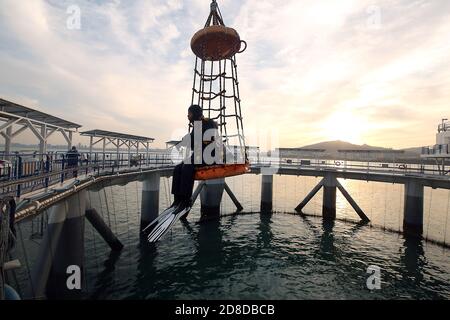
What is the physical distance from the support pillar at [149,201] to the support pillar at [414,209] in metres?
27.3

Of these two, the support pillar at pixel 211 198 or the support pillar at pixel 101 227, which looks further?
the support pillar at pixel 211 198

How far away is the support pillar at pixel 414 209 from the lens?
24.6 metres

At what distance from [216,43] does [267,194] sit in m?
24.4

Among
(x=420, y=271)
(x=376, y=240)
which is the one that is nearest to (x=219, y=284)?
(x=420, y=271)

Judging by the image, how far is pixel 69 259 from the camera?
12.1 metres

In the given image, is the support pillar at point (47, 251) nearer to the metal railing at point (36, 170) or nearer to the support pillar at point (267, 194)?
the metal railing at point (36, 170)

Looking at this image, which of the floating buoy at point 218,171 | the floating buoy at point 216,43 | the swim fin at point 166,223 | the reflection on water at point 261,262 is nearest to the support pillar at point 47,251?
the reflection on water at point 261,262

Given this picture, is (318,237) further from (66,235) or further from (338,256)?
(66,235)

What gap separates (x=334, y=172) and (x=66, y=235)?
3024 cm

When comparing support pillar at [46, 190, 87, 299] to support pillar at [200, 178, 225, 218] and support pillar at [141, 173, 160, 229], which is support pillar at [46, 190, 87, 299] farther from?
support pillar at [200, 178, 225, 218]

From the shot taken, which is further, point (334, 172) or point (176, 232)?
point (334, 172)

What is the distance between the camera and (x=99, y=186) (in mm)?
16797

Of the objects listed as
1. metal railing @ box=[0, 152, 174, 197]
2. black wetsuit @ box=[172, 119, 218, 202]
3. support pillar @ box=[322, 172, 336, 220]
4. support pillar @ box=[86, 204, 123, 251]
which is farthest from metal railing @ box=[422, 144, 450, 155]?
support pillar @ box=[86, 204, 123, 251]

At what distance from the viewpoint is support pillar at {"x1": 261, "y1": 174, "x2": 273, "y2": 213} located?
33188mm
